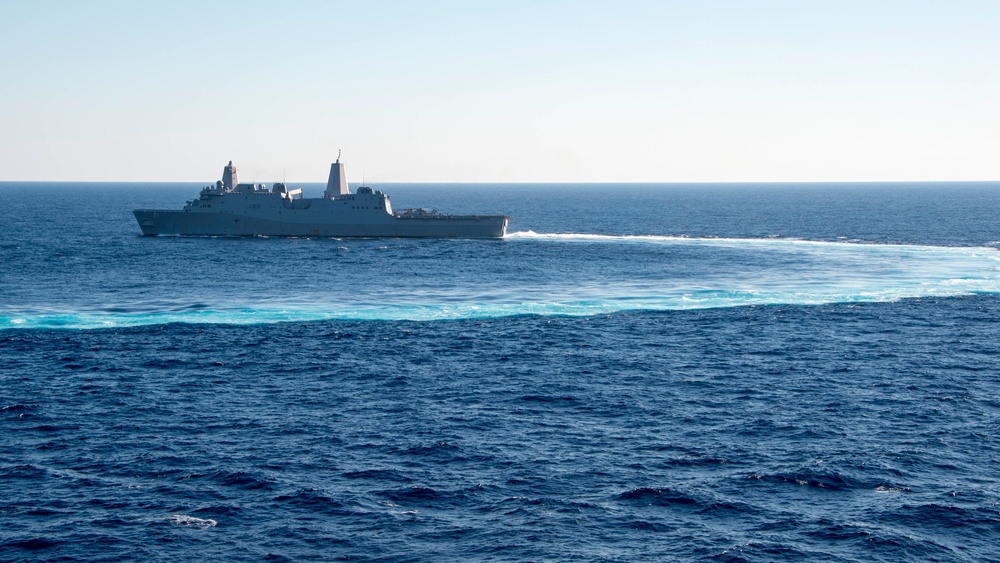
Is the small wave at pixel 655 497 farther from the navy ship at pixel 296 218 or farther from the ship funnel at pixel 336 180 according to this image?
the ship funnel at pixel 336 180

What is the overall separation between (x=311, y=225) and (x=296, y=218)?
7.88 ft

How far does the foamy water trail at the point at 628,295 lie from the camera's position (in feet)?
217

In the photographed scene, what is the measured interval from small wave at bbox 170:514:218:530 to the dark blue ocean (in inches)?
4.3

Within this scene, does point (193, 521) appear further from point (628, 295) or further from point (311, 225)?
point (311, 225)

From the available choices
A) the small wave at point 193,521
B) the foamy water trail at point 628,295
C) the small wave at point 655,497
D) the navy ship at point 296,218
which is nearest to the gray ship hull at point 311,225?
the navy ship at point 296,218

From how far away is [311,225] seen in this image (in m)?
132

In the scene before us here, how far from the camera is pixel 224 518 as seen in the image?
1158 inches

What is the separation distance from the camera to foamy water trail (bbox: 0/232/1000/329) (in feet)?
217

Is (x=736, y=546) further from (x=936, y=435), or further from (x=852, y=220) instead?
(x=852, y=220)

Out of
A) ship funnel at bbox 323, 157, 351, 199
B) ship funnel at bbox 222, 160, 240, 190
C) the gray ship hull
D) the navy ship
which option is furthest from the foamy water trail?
ship funnel at bbox 222, 160, 240, 190

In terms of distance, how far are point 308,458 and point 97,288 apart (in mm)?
51538

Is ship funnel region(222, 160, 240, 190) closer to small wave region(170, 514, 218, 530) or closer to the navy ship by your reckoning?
the navy ship

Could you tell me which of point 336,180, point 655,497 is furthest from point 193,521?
point 336,180

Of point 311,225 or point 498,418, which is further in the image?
point 311,225
